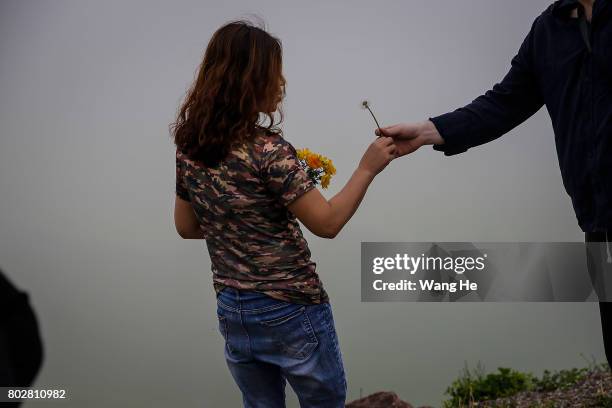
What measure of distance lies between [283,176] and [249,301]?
0.33 metres

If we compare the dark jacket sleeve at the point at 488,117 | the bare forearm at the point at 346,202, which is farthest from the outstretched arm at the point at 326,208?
Result: the dark jacket sleeve at the point at 488,117

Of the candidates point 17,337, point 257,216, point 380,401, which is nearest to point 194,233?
point 257,216

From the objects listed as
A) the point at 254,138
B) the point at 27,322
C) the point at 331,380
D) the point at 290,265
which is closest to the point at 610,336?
the point at 331,380

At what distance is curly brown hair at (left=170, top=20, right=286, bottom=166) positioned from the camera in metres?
1.81

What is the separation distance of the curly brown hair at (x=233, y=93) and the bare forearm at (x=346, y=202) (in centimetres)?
23

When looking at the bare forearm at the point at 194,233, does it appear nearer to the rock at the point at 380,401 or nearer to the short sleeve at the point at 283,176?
the short sleeve at the point at 283,176

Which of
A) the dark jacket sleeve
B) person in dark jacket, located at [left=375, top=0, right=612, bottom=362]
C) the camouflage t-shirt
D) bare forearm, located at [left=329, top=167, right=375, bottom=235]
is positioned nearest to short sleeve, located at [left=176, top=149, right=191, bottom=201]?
the camouflage t-shirt

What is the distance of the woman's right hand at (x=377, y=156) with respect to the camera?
191 centimetres

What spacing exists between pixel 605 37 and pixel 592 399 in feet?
8.61

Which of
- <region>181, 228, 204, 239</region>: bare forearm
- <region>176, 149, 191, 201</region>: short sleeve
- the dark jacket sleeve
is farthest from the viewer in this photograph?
the dark jacket sleeve

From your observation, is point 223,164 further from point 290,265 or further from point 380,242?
point 380,242

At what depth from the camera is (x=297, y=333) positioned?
185 cm

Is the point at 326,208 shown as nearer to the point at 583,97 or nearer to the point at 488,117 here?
the point at 583,97

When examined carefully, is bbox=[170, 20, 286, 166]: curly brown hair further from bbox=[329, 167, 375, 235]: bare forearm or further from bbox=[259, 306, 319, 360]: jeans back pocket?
bbox=[259, 306, 319, 360]: jeans back pocket
